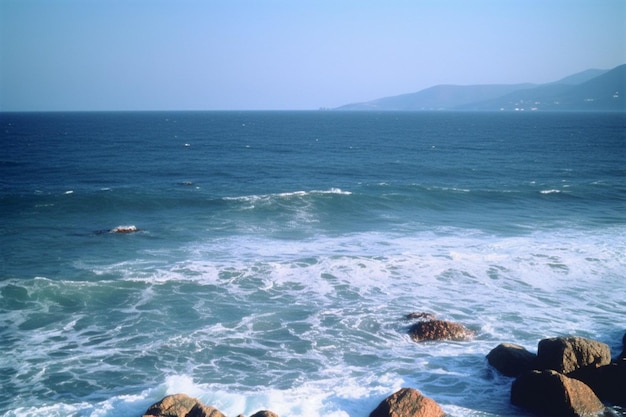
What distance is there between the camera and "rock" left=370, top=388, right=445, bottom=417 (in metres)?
13.4

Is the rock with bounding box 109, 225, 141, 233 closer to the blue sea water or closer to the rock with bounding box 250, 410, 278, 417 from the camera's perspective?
the blue sea water

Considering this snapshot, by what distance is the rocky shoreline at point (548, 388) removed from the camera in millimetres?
13617

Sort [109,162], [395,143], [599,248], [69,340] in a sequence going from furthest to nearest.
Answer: [395,143] → [109,162] → [599,248] → [69,340]

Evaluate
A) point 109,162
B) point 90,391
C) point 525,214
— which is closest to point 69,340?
point 90,391

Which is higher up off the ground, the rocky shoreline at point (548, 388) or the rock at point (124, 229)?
the rock at point (124, 229)

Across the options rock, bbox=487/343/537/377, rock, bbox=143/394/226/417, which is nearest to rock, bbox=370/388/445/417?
rock, bbox=487/343/537/377

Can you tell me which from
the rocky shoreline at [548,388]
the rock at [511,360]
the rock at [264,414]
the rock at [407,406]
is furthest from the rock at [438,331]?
the rock at [264,414]

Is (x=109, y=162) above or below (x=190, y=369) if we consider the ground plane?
above

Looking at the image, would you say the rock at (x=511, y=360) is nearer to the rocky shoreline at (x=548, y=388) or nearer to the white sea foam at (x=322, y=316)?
the rocky shoreline at (x=548, y=388)

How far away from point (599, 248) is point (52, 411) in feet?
95.4

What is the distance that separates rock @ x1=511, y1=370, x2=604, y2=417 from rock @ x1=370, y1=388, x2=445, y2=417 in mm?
2708

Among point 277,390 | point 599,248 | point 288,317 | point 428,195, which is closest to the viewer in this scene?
point 277,390

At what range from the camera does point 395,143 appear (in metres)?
100

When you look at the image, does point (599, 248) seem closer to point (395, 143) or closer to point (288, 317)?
point (288, 317)
